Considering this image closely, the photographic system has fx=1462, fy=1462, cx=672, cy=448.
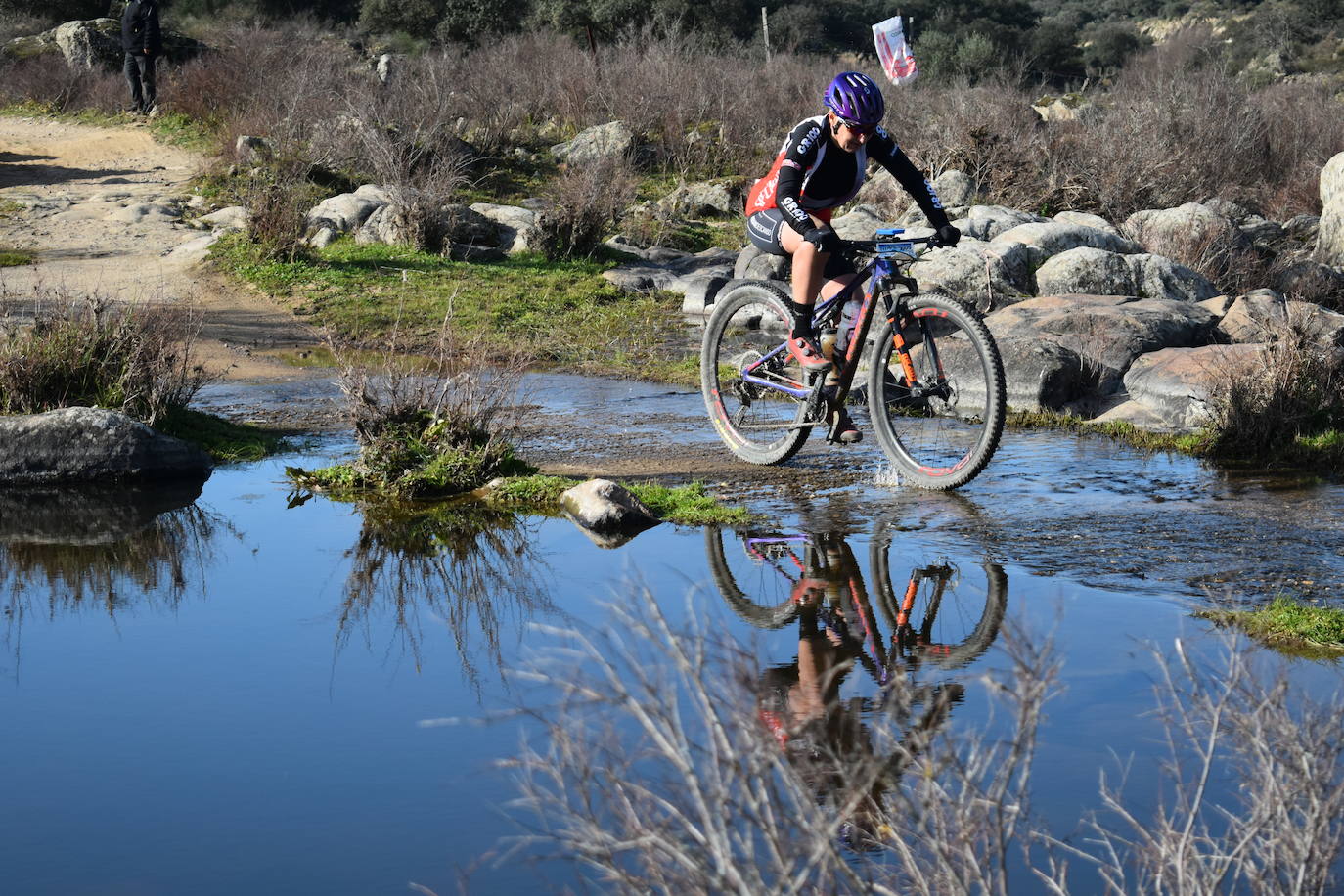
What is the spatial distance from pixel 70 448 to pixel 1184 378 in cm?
697

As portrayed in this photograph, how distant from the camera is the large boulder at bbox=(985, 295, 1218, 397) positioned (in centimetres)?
1047

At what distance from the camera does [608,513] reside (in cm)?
704

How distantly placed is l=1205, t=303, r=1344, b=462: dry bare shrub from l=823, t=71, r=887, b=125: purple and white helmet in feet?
9.62

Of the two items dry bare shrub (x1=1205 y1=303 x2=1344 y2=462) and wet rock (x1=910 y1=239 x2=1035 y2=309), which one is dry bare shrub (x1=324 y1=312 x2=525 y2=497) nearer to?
dry bare shrub (x1=1205 y1=303 x2=1344 y2=462)

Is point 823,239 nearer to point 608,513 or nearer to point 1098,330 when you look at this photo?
point 608,513

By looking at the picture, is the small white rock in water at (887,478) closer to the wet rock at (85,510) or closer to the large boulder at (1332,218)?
the wet rock at (85,510)

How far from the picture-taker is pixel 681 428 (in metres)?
9.82

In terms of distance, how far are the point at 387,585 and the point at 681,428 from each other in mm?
3938

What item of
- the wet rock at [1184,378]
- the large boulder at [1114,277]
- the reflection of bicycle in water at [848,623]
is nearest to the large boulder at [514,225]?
the large boulder at [1114,277]

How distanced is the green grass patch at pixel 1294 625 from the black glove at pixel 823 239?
9.79ft

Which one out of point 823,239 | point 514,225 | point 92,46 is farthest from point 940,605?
point 92,46

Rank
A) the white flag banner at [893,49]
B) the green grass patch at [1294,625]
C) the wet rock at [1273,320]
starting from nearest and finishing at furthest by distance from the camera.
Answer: the green grass patch at [1294,625] → the wet rock at [1273,320] → the white flag banner at [893,49]

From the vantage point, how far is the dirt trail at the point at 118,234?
13922 millimetres

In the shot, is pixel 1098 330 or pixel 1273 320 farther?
pixel 1098 330
